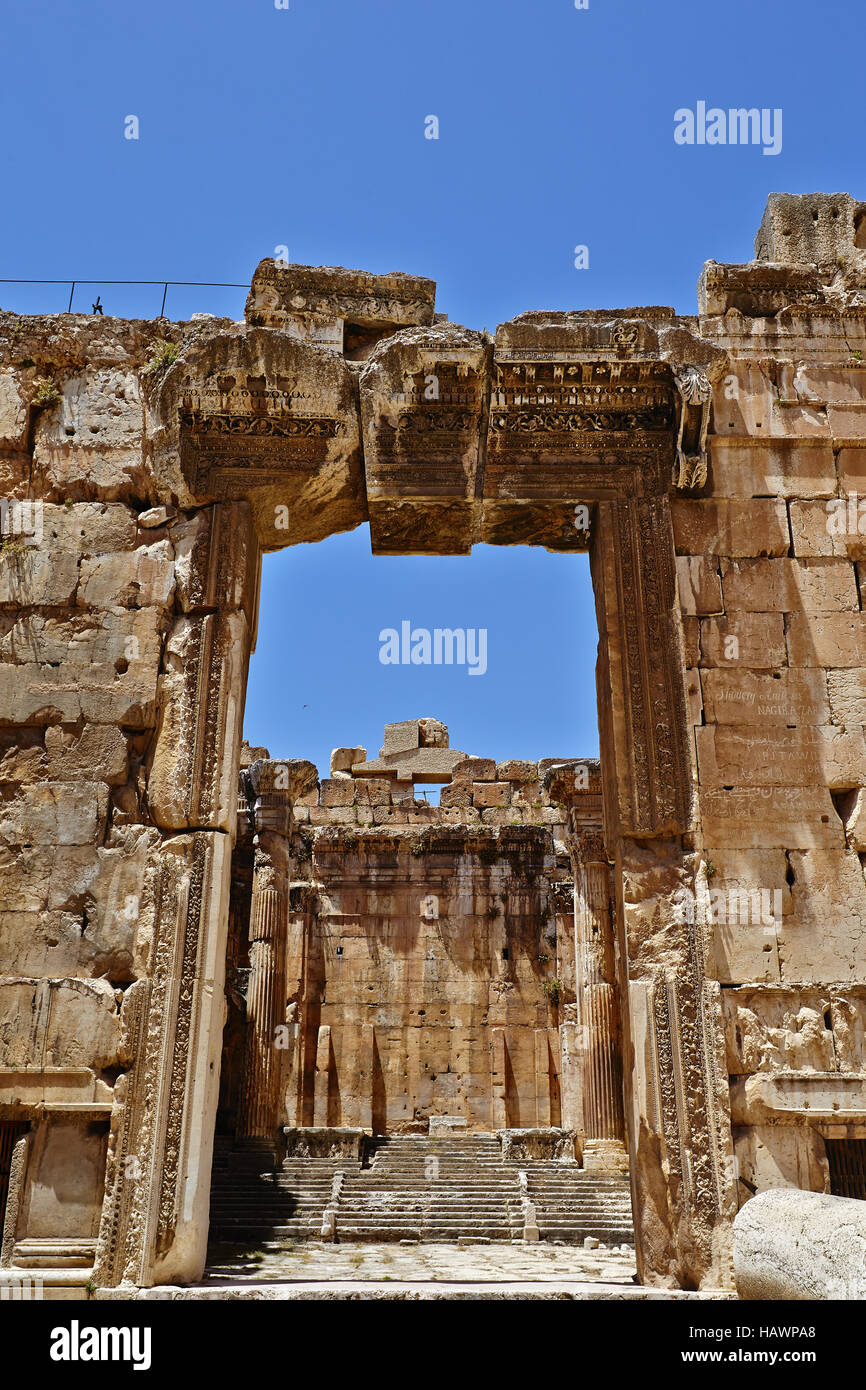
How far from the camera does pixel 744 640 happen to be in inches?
306

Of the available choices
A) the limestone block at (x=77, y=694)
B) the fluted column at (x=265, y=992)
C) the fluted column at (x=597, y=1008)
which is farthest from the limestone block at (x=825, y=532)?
the fluted column at (x=265, y=992)

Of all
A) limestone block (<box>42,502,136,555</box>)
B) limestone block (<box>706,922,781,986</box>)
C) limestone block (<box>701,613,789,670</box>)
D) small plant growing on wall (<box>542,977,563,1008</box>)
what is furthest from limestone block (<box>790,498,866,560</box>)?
small plant growing on wall (<box>542,977,563,1008</box>)

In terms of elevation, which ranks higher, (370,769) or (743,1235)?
(370,769)

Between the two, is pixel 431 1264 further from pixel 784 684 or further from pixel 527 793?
pixel 527 793

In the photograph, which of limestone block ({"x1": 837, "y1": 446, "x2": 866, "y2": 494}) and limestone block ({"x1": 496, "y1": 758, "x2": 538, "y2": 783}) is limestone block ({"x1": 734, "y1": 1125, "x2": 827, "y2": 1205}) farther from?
limestone block ({"x1": 496, "y1": 758, "x2": 538, "y2": 783})

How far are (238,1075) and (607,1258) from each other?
7273 mm

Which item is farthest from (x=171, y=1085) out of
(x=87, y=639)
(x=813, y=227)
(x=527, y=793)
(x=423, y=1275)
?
(x=527, y=793)

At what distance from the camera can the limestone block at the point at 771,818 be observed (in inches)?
288

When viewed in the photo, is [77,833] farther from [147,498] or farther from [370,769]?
[370,769]

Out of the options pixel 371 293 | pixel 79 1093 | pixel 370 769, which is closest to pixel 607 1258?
pixel 79 1093

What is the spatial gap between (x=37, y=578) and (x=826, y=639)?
5263 mm

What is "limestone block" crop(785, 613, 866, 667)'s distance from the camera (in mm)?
7699

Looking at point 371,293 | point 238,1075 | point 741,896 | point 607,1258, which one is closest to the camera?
point 741,896
